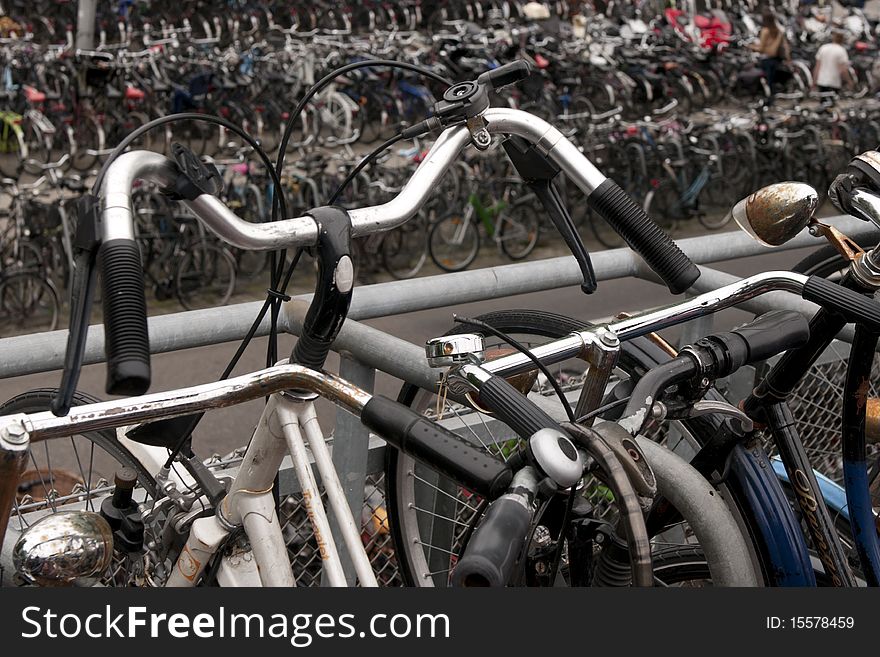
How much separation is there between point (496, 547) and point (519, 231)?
1090cm

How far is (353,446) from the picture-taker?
229cm

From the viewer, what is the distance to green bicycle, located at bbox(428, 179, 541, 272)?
38.2 ft

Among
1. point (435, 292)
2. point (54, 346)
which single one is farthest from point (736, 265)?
point (54, 346)

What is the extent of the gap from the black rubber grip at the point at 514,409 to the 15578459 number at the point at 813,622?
1.85 ft

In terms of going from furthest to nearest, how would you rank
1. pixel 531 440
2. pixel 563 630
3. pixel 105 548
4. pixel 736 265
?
pixel 736 265 → pixel 105 548 → pixel 563 630 → pixel 531 440

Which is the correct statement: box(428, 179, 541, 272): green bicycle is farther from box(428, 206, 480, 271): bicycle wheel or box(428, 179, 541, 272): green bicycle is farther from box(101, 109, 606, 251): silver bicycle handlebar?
box(101, 109, 606, 251): silver bicycle handlebar

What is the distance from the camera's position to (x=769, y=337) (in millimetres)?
1797

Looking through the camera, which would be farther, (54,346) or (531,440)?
(54,346)

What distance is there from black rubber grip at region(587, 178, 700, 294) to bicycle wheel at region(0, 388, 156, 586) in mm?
1082

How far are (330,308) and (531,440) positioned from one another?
441 millimetres

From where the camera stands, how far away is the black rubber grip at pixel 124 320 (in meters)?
1.26

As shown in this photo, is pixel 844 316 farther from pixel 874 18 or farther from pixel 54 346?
pixel 874 18

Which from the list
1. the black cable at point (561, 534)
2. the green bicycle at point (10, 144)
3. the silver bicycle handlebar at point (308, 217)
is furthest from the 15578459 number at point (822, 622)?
the green bicycle at point (10, 144)

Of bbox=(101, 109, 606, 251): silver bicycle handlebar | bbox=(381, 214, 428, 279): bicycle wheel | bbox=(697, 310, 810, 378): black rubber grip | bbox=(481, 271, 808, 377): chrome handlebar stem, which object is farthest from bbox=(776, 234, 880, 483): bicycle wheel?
bbox=(381, 214, 428, 279): bicycle wheel
